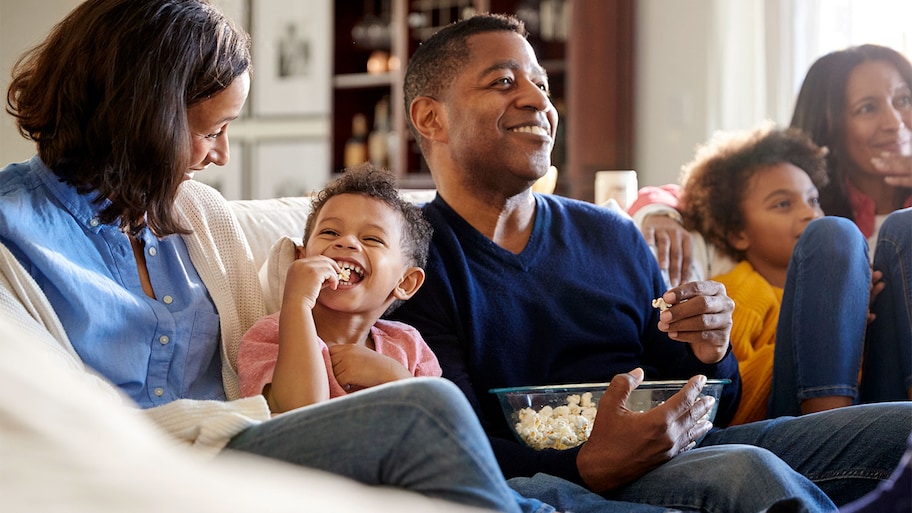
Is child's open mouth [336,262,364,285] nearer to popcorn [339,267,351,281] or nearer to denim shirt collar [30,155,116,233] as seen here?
popcorn [339,267,351,281]

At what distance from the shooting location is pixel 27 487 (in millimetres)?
749

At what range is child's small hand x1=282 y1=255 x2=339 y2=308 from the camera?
1535 mm

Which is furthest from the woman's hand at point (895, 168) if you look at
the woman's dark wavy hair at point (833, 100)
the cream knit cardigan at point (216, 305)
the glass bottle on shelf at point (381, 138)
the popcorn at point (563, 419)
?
the glass bottle on shelf at point (381, 138)

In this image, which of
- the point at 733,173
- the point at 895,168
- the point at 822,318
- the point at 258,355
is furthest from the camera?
the point at 895,168

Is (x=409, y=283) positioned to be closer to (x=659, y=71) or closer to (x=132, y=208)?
(x=132, y=208)

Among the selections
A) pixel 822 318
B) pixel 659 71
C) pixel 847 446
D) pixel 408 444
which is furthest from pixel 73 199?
pixel 659 71

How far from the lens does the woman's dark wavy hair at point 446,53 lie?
2.06 meters

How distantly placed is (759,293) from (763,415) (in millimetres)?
263

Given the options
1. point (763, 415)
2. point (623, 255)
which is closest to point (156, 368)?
point (623, 255)

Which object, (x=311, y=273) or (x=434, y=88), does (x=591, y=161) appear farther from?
(x=311, y=273)

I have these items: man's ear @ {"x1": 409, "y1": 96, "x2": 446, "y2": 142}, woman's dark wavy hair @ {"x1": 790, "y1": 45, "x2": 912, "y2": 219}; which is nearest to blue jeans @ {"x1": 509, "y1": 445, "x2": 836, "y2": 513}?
man's ear @ {"x1": 409, "y1": 96, "x2": 446, "y2": 142}

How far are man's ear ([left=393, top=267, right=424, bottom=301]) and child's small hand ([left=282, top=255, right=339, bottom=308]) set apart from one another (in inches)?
7.1

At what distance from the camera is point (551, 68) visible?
15.1 feet

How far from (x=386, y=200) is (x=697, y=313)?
56 cm
